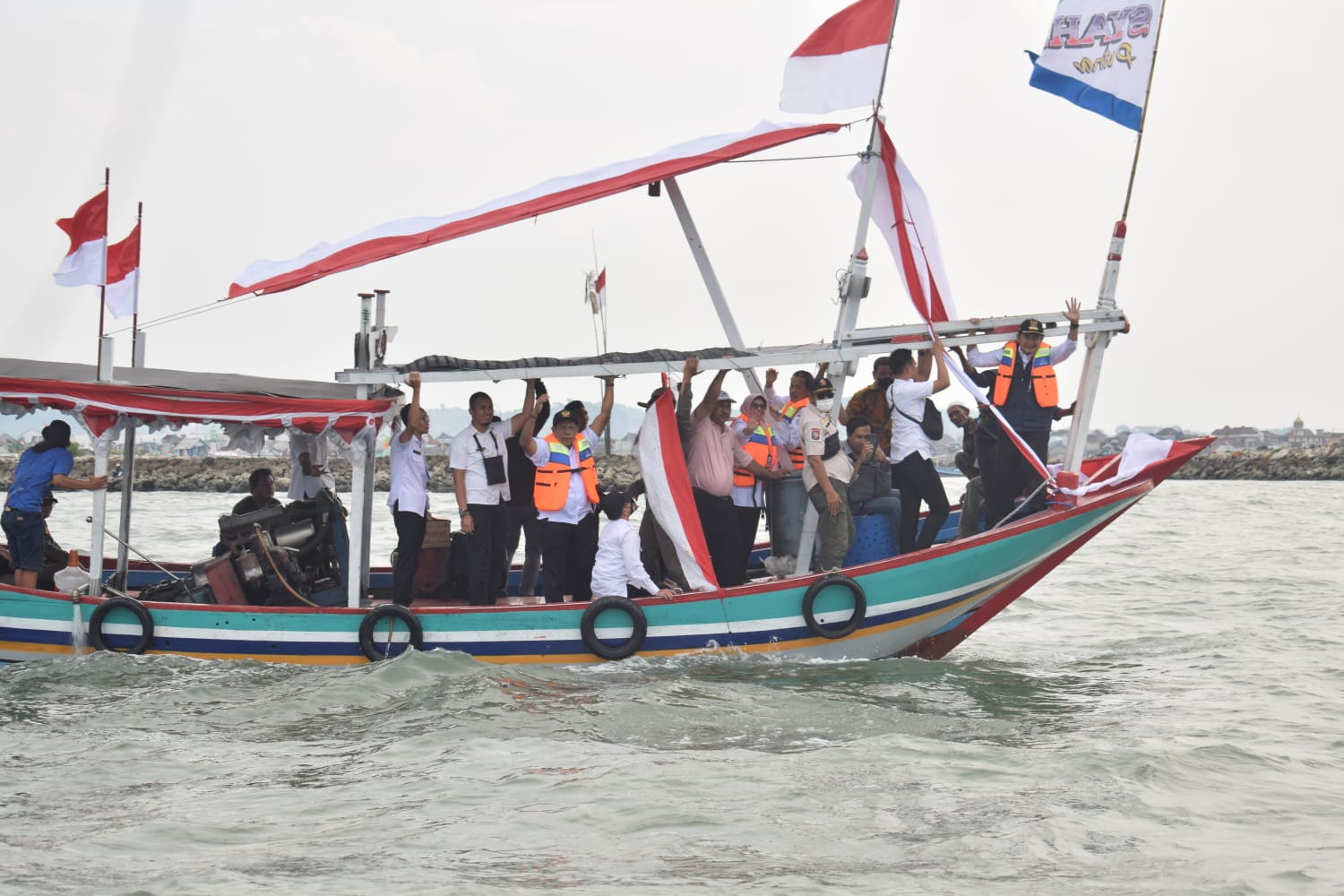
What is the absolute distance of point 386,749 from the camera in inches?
317

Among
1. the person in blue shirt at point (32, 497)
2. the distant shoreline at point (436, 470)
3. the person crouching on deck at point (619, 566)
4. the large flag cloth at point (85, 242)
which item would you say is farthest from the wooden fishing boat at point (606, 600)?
the distant shoreline at point (436, 470)

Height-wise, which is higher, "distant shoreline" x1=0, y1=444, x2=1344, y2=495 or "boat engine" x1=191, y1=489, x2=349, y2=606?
"distant shoreline" x1=0, y1=444, x2=1344, y2=495

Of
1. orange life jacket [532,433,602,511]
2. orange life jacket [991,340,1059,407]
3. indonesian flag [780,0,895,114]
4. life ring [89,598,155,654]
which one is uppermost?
indonesian flag [780,0,895,114]

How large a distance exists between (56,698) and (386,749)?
2.75 metres

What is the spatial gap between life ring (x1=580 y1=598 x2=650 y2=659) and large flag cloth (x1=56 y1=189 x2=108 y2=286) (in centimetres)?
454

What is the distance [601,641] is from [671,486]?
1208 millimetres

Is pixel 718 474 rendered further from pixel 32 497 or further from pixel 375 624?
pixel 32 497

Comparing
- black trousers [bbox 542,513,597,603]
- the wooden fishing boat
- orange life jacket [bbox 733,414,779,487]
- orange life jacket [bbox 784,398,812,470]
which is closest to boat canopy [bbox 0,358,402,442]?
the wooden fishing boat

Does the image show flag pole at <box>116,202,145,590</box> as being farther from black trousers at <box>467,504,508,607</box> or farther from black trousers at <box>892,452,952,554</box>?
black trousers at <box>892,452,952,554</box>

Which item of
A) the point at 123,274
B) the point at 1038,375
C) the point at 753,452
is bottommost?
the point at 753,452

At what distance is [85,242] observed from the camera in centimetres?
994

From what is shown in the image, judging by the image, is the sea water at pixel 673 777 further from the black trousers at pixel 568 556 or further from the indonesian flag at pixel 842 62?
the indonesian flag at pixel 842 62

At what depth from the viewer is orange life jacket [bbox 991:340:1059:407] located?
9.55m

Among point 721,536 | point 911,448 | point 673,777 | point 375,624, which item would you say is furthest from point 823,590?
point 375,624
